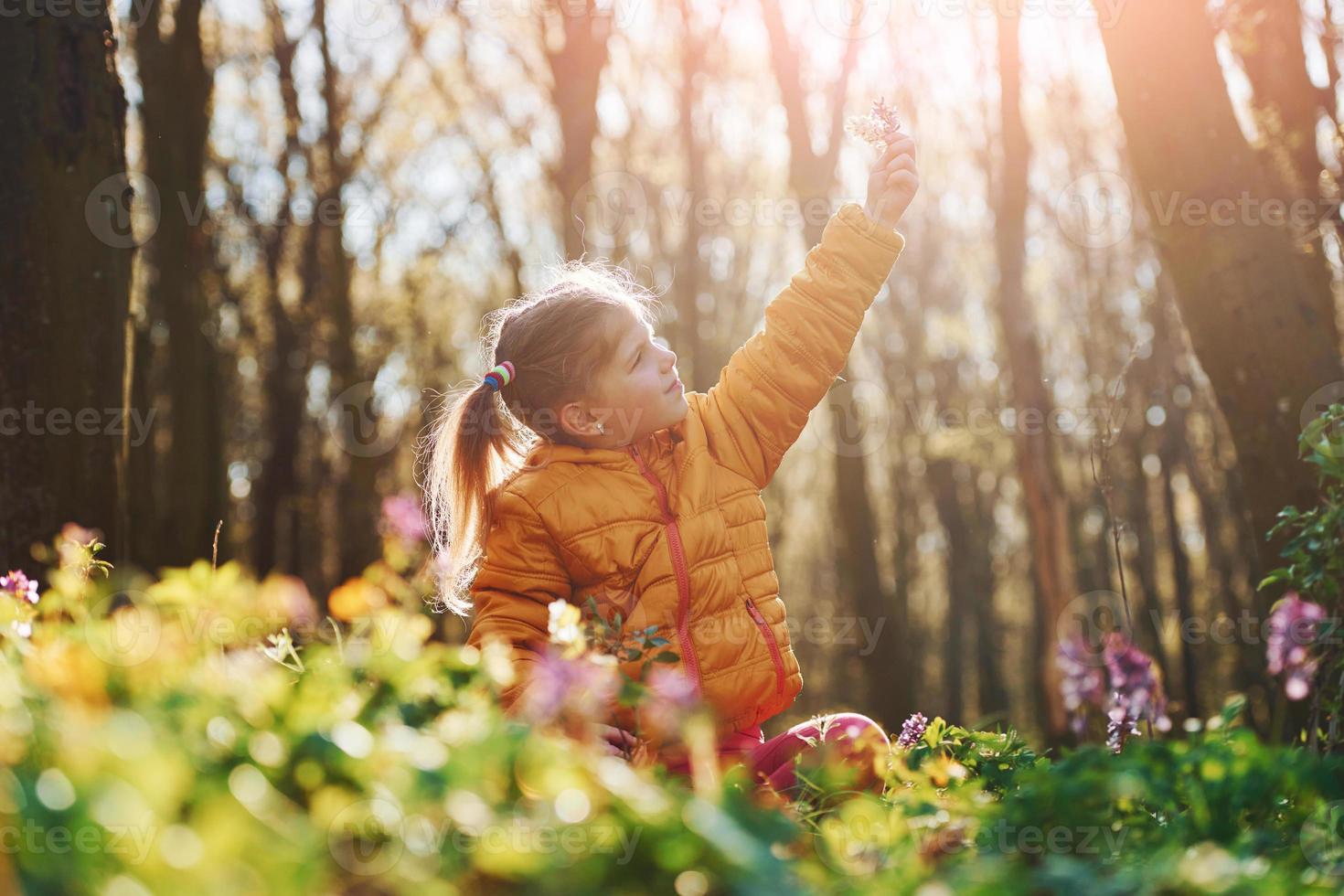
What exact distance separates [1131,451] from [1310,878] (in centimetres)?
2089

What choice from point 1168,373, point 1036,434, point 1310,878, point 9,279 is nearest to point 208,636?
point 1310,878

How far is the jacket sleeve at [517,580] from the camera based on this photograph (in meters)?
3.19

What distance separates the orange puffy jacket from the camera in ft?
10.7

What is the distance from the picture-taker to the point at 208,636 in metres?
1.81

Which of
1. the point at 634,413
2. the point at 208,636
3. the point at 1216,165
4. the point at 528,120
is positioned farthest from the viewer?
the point at 528,120

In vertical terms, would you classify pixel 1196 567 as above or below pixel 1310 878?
below

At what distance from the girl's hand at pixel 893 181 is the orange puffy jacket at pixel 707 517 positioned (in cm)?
6

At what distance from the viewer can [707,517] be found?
3428 millimetres

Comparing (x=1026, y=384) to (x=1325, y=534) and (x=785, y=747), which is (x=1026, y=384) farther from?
(x=785, y=747)

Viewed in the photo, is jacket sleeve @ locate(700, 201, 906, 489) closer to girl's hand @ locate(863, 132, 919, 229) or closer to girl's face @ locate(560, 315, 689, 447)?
girl's hand @ locate(863, 132, 919, 229)

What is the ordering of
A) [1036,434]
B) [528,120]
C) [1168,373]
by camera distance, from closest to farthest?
[1036,434]
[528,120]
[1168,373]

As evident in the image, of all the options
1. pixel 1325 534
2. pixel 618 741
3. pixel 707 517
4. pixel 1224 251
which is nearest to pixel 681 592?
pixel 707 517

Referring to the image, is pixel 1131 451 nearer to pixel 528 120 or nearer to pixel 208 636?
Result: pixel 528 120

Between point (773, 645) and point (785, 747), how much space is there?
32 cm
